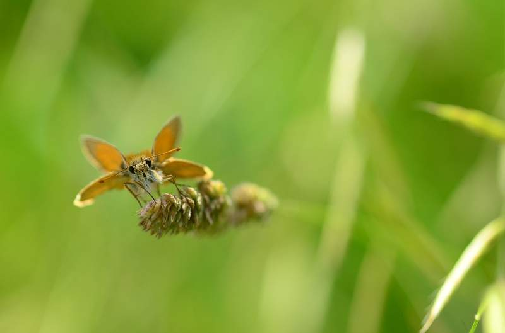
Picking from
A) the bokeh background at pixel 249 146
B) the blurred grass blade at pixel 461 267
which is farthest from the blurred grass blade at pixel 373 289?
the blurred grass blade at pixel 461 267

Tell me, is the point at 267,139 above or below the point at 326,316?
above

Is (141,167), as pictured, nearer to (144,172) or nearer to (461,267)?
(144,172)

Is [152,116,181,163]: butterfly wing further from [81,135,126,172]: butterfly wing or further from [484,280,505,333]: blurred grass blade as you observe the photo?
[484,280,505,333]: blurred grass blade

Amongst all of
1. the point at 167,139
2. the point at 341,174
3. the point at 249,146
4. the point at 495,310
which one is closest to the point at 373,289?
the point at 341,174

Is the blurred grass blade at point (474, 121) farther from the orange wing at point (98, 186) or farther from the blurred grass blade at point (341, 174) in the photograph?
the orange wing at point (98, 186)

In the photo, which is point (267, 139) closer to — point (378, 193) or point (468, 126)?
point (378, 193)

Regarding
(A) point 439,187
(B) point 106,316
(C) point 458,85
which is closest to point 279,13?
(C) point 458,85

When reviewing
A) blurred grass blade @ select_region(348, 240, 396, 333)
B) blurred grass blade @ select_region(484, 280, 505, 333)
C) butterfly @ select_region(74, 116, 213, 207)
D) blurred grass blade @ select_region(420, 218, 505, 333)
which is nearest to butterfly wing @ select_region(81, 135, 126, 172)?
butterfly @ select_region(74, 116, 213, 207)
